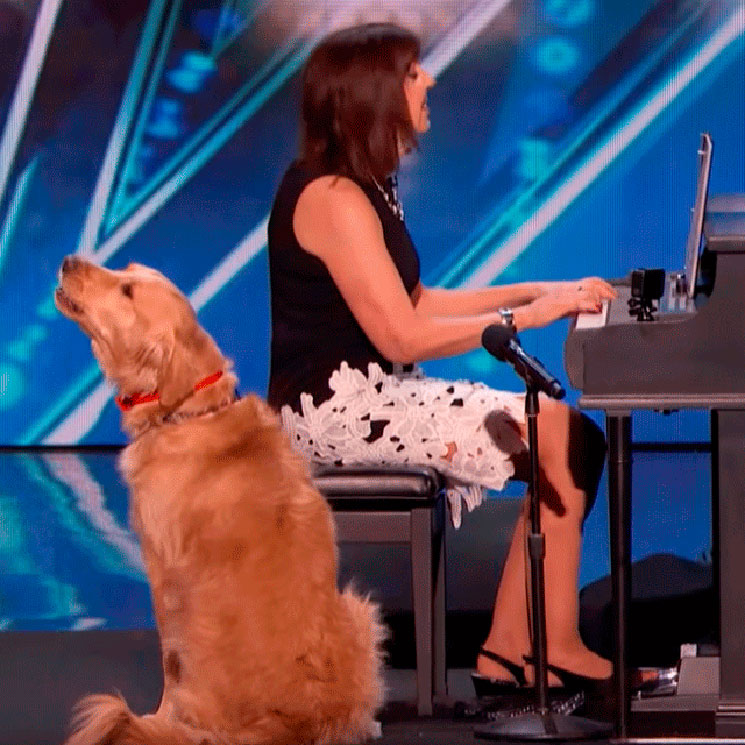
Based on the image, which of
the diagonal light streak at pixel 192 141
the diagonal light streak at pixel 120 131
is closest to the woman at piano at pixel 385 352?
the diagonal light streak at pixel 192 141

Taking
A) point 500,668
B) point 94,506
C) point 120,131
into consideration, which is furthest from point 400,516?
point 120,131

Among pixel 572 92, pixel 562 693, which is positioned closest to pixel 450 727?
pixel 562 693

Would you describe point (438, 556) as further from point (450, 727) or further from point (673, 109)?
point (673, 109)

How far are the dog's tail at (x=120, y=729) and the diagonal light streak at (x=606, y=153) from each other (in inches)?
188

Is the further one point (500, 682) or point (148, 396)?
point (500, 682)

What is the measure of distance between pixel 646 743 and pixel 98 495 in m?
3.99

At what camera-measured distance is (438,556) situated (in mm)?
3820

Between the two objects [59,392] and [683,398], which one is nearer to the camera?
[683,398]

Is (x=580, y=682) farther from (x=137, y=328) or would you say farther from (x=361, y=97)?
(x=361, y=97)

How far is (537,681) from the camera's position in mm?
3340

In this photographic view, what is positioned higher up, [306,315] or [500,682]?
[306,315]

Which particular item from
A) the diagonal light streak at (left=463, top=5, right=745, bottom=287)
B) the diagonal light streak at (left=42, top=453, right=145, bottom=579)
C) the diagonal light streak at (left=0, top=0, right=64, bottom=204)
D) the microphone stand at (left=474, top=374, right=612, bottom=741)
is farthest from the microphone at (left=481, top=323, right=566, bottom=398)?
the diagonal light streak at (left=0, top=0, right=64, bottom=204)

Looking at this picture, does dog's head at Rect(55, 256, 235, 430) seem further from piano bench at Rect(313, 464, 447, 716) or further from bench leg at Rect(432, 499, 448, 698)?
bench leg at Rect(432, 499, 448, 698)

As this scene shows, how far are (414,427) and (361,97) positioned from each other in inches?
31.6
